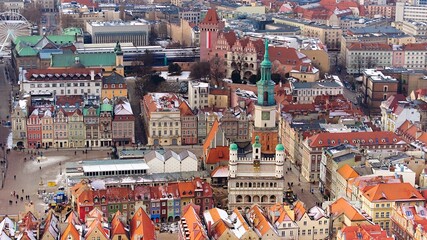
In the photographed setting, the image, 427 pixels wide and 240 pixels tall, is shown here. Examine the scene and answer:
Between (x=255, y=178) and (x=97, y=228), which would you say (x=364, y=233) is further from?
(x=97, y=228)

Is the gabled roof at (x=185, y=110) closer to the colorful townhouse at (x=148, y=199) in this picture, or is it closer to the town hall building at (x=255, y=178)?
the colorful townhouse at (x=148, y=199)

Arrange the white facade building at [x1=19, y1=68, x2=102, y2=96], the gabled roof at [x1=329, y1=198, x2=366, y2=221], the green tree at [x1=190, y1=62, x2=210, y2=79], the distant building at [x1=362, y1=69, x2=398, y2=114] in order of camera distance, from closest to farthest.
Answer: the gabled roof at [x1=329, y1=198, x2=366, y2=221], the white facade building at [x1=19, y1=68, x2=102, y2=96], the distant building at [x1=362, y1=69, x2=398, y2=114], the green tree at [x1=190, y1=62, x2=210, y2=79]

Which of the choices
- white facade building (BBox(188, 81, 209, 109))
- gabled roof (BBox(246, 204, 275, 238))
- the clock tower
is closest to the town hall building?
the clock tower

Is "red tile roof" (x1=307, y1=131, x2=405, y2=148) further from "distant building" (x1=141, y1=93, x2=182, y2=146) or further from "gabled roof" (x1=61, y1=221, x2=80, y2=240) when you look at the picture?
"gabled roof" (x1=61, y1=221, x2=80, y2=240)

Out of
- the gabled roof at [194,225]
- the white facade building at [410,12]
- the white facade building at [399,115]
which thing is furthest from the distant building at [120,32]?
the gabled roof at [194,225]

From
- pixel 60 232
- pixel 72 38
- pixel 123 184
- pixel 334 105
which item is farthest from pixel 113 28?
pixel 60 232

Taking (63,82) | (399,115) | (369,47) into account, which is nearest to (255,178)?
(399,115)
